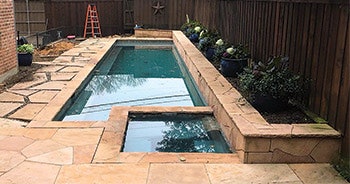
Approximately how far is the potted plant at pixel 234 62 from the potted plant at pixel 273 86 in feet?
5.77

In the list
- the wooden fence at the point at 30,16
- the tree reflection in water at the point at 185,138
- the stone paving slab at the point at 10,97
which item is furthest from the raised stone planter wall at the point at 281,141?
the wooden fence at the point at 30,16

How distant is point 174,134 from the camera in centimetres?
468

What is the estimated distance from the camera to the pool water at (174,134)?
168 inches

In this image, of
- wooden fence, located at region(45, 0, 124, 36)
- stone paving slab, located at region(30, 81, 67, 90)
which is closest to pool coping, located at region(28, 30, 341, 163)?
stone paving slab, located at region(30, 81, 67, 90)

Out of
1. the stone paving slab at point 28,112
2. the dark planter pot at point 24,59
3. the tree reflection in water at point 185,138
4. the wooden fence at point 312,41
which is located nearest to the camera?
the wooden fence at point 312,41

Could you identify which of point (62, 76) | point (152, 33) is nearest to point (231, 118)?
point (62, 76)

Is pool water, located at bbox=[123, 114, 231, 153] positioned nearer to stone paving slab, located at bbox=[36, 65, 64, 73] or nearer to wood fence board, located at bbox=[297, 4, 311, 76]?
wood fence board, located at bbox=[297, 4, 311, 76]

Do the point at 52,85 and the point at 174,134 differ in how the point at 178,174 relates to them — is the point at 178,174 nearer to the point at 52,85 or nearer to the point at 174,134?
the point at 174,134

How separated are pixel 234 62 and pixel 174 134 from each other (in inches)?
88.9

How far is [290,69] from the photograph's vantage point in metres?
4.86

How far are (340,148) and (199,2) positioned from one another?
9960mm

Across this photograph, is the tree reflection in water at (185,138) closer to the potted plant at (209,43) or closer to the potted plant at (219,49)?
the potted plant at (219,49)

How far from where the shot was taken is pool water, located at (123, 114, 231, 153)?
426 cm

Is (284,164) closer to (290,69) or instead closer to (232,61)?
(290,69)
